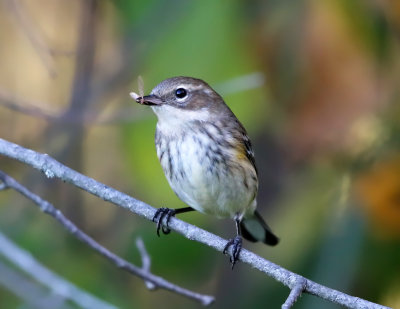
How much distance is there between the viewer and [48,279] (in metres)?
3.70

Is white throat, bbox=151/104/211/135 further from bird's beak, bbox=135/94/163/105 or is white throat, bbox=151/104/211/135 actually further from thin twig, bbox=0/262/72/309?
thin twig, bbox=0/262/72/309

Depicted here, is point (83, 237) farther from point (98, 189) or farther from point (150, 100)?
point (150, 100)

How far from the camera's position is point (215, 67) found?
354 cm

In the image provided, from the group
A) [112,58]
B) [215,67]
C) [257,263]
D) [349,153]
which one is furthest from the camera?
[112,58]

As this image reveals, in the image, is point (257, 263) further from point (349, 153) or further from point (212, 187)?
point (349, 153)

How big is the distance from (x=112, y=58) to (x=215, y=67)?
5.64 feet

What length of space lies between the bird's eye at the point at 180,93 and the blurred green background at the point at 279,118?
8.9 inches

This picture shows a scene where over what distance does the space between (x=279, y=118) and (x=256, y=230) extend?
0.87m

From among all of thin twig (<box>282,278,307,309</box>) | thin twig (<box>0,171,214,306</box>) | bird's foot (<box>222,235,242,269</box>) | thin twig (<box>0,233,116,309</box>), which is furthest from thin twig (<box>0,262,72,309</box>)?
thin twig (<box>282,278,307,309</box>)

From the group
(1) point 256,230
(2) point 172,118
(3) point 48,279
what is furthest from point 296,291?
(1) point 256,230

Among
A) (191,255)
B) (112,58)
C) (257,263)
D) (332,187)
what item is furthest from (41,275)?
(112,58)

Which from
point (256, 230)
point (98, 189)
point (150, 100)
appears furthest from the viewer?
point (256, 230)

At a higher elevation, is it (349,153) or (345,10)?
(345,10)

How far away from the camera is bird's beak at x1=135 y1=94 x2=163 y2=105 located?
12.5 feet
